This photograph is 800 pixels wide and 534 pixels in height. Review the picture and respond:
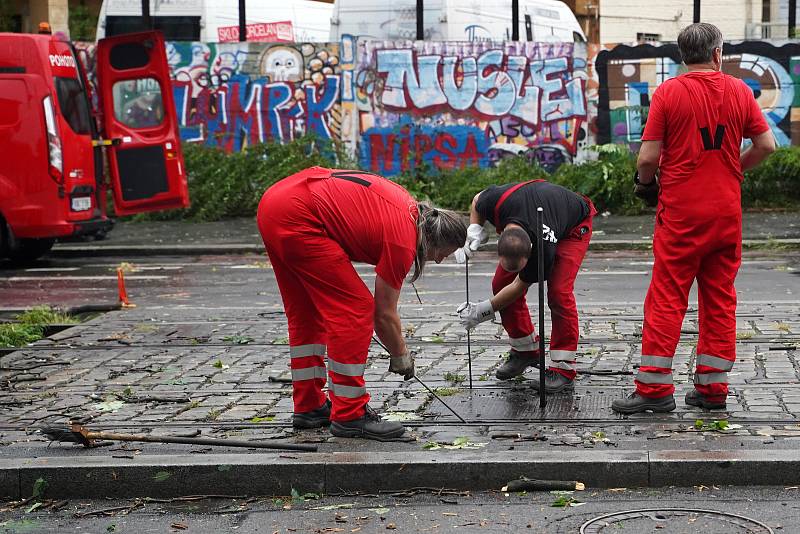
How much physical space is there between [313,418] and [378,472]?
902mm

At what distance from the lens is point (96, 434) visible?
19.7 feet

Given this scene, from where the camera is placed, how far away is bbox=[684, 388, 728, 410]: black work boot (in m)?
6.43

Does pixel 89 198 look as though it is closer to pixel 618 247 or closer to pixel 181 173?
pixel 181 173

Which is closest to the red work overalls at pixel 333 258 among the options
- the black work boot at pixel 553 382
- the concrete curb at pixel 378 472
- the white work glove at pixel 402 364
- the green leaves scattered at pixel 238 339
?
the white work glove at pixel 402 364

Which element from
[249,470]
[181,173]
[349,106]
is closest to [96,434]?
[249,470]

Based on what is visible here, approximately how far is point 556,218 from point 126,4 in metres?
16.8

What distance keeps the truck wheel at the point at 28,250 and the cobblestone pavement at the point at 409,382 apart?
4.28 meters

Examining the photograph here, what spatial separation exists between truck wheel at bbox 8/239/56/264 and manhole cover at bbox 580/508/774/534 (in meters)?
11.8

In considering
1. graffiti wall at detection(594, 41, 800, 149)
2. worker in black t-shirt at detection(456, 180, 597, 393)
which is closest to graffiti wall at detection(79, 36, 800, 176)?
graffiti wall at detection(594, 41, 800, 149)

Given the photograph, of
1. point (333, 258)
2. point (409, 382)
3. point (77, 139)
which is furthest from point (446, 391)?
point (77, 139)

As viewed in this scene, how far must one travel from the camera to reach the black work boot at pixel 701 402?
6426 mm

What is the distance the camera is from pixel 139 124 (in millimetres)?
17047

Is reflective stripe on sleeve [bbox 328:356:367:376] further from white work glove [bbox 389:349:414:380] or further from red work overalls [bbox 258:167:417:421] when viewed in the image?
white work glove [bbox 389:349:414:380]

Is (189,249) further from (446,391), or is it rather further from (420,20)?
(446,391)
